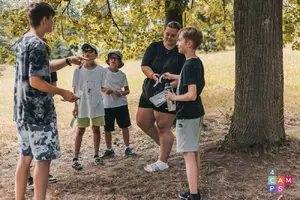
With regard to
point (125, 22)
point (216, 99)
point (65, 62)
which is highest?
point (125, 22)

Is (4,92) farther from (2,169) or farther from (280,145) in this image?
(280,145)

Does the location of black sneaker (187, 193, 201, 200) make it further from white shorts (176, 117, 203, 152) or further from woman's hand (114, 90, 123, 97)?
woman's hand (114, 90, 123, 97)

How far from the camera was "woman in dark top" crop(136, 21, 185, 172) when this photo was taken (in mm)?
4297

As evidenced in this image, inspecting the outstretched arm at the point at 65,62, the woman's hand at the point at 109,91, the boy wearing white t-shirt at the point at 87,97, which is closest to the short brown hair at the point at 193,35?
the outstretched arm at the point at 65,62

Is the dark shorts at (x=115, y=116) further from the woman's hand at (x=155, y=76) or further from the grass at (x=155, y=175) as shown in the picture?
the woman's hand at (x=155, y=76)

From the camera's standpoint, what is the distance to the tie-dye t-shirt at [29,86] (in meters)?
3.03

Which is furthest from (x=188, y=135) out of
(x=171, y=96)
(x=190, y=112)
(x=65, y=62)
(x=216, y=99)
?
(x=216, y=99)

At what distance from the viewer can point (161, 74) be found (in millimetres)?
4363

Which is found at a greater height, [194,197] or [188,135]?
[188,135]

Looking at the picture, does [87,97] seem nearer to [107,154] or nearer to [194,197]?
[107,154]

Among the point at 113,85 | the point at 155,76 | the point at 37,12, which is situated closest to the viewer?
the point at 37,12

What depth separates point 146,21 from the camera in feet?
34.0

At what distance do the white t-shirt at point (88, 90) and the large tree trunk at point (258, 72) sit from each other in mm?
2057

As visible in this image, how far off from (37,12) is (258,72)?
2.93 metres
